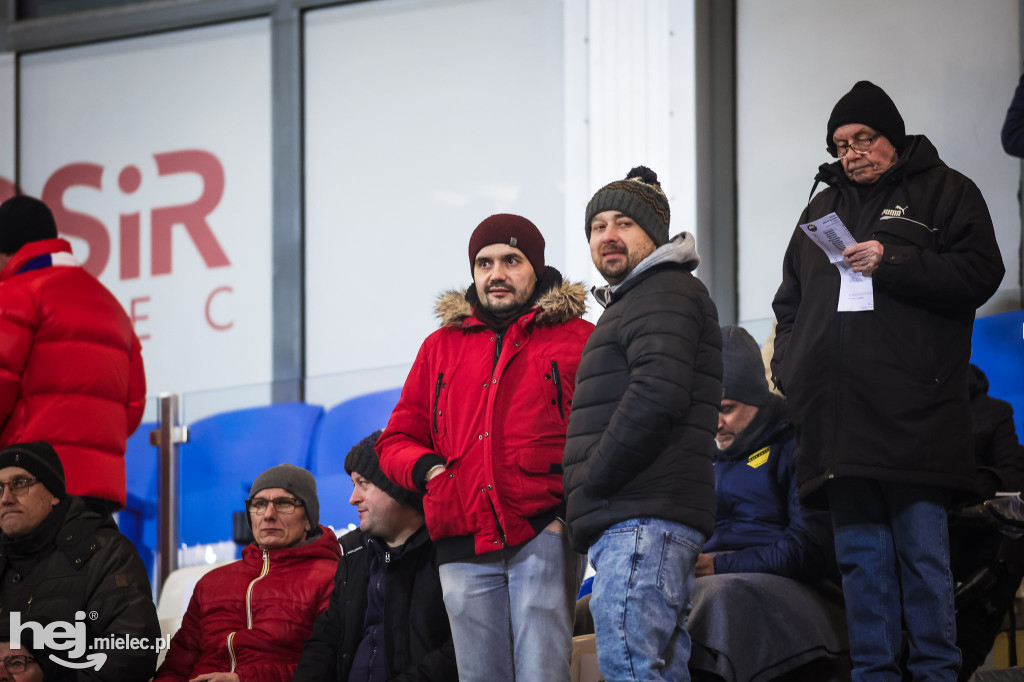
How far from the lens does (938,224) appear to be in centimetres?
307

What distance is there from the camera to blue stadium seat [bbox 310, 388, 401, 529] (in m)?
4.54

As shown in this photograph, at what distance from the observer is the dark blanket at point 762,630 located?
10.1 ft

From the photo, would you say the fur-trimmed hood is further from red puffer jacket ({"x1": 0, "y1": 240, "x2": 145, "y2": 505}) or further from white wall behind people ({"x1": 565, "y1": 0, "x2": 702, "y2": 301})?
white wall behind people ({"x1": 565, "y1": 0, "x2": 702, "y2": 301})

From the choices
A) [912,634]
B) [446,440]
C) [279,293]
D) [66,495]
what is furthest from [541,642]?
[279,293]

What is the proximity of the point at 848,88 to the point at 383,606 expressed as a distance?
3186mm

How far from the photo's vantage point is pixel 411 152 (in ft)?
21.5

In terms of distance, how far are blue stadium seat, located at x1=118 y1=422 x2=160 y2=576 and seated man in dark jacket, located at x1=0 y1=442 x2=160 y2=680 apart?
1.32 metres

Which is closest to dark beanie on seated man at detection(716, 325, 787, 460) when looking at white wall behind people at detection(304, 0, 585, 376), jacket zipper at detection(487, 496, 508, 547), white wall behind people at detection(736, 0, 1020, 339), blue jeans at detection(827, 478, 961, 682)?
blue jeans at detection(827, 478, 961, 682)

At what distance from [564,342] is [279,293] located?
3.89m

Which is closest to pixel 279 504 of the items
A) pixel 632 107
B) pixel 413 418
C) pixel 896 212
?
pixel 413 418

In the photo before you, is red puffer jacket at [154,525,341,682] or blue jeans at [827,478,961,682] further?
red puffer jacket at [154,525,341,682]

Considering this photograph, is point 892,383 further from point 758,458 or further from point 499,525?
point 499,525

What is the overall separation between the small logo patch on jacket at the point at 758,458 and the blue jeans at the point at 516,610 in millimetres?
799

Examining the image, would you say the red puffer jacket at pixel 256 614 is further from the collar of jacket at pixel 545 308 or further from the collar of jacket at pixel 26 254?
the collar of jacket at pixel 26 254
